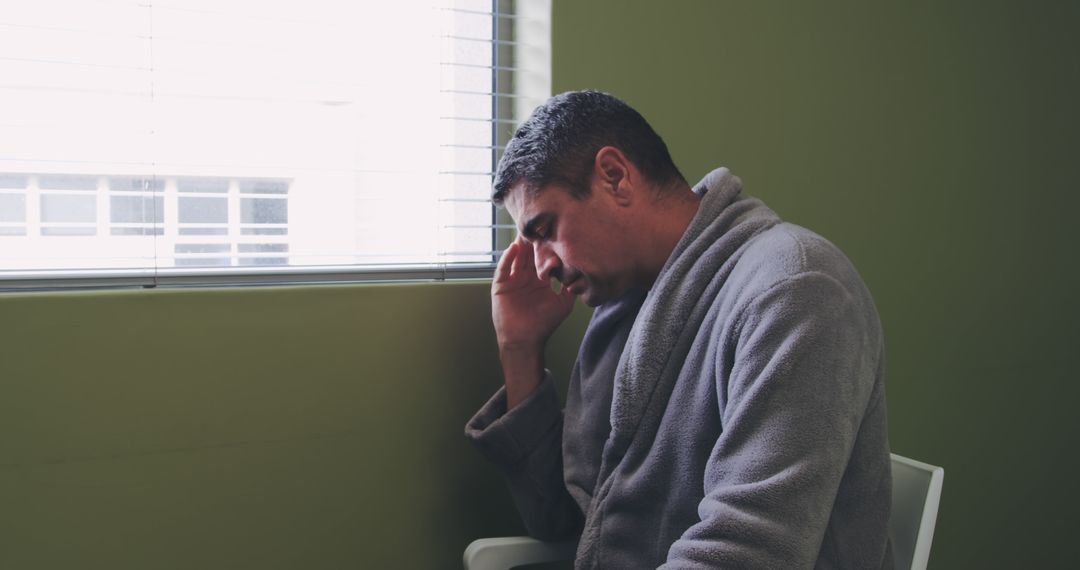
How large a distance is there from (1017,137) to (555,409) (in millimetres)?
1248

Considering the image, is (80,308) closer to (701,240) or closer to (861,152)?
(701,240)

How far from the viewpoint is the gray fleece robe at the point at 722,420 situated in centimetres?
103

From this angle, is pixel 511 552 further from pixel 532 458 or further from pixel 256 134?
pixel 256 134

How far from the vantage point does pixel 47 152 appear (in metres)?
1.34

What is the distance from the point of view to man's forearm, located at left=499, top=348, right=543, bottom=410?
150 cm

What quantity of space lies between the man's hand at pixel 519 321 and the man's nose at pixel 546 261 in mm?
137

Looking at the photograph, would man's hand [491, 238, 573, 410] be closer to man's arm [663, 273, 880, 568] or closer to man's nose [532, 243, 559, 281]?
man's nose [532, 243, 559, 281]

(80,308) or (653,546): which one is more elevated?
(80,308)

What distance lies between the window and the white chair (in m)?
0.48

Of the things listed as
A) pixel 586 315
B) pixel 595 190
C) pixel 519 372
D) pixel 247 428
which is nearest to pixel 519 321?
pixel 519 372

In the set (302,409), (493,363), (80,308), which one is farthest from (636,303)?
(80,308)

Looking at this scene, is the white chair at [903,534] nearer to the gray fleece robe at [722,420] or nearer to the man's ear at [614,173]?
the gray fleece robe at [722,420]

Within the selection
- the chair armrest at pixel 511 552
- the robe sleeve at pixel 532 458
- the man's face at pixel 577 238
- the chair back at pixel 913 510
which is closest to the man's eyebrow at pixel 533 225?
the man's face at pixel 577 238

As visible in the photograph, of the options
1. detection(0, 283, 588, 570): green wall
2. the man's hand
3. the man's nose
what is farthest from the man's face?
detection(0, 283, 588, 570): green wall
